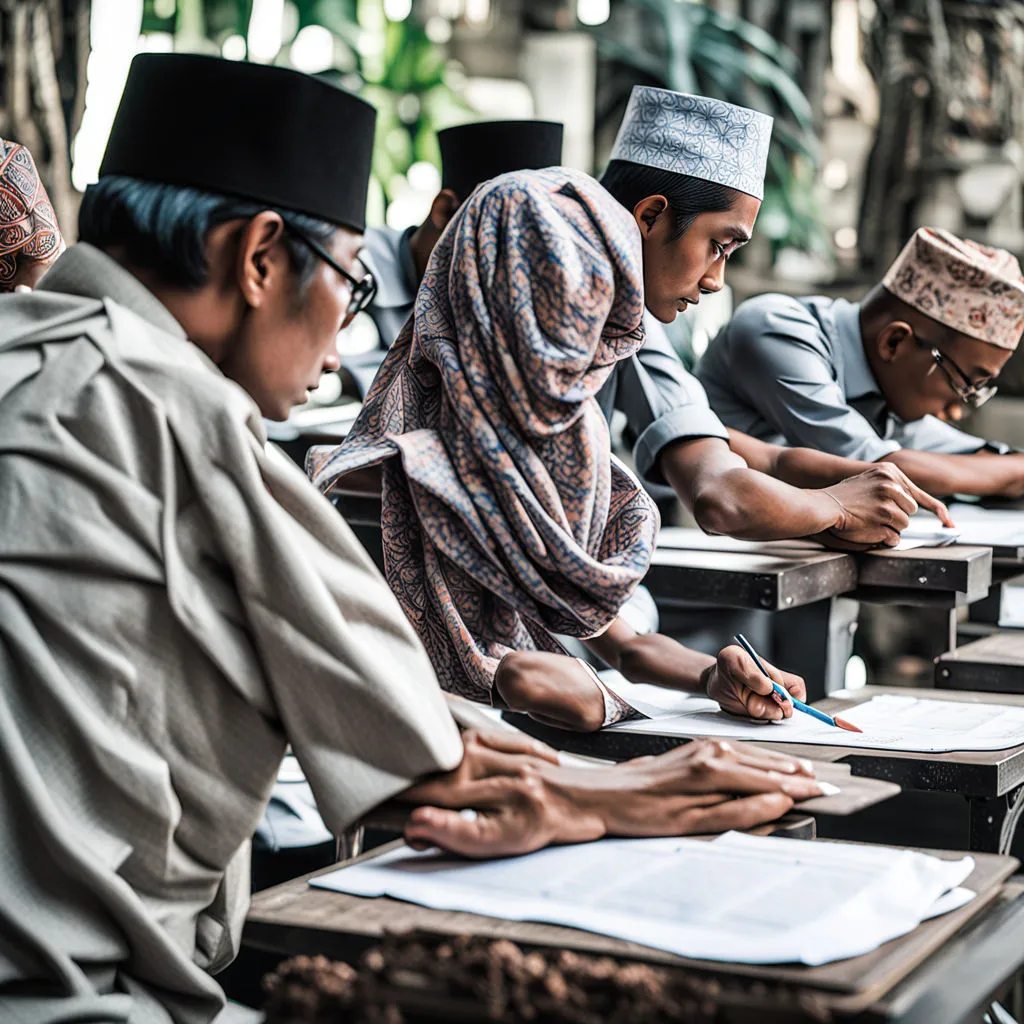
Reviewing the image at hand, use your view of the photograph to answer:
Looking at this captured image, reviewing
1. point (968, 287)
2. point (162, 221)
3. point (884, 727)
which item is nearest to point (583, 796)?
point (162, 221)

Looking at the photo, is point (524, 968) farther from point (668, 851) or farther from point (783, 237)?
point (783, 237)

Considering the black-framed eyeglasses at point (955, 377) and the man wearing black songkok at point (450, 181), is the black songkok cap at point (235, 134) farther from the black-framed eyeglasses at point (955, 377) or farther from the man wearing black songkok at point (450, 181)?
the black-framed eyeglasses at point (955, 377)

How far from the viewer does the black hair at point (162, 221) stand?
1.43 m

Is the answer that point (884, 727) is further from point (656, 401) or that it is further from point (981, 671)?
point (656, 401)

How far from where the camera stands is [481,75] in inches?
329

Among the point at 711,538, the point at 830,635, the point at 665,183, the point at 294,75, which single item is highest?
the point at 294,75

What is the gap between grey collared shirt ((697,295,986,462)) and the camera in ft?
10.9

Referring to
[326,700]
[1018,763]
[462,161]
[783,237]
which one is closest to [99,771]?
[326,700]

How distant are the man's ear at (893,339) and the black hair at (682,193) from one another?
126 cm

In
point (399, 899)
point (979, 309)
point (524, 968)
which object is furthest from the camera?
point (979, 309)

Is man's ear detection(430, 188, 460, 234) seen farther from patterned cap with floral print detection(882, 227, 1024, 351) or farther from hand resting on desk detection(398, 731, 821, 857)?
hand resting on desk detection(398, 731, 821, 857)

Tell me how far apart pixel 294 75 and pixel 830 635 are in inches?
75.5

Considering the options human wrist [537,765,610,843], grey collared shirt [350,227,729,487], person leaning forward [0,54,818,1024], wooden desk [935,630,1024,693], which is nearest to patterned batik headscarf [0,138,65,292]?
grey collared shirt [350,227,729,487]

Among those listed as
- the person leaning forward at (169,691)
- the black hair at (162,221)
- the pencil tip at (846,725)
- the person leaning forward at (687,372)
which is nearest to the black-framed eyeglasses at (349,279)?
the black hair at (162,221)
